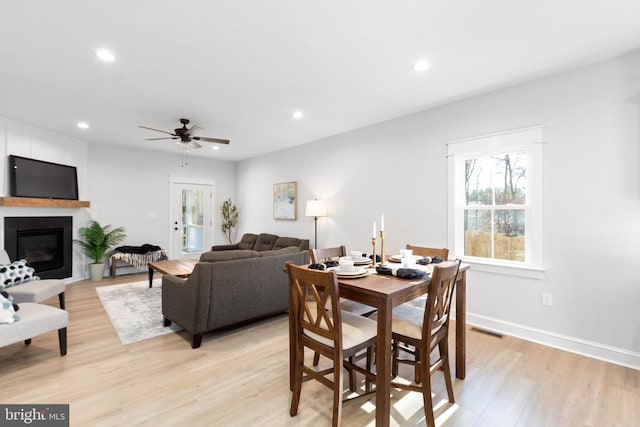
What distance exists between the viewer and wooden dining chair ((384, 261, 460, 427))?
5.54 feet

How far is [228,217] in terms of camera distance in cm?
736

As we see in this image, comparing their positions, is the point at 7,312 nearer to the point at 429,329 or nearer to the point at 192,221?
the point at 429,329

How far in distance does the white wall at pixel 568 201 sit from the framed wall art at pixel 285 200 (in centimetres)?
236

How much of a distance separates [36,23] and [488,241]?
4429mm

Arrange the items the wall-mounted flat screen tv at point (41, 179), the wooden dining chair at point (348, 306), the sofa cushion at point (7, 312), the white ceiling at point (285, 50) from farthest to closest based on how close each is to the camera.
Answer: the wall-mounted flat screen tv at point (41, 179)
the sofa cushion at point (7, 312)
the wooden dining chair at point (348, 306)
the white ceiling at point (285, 50)

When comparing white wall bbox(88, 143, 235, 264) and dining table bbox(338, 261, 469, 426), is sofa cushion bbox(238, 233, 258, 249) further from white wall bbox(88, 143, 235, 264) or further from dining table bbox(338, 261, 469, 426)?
dining table bbox(338, 261, 469, 426)

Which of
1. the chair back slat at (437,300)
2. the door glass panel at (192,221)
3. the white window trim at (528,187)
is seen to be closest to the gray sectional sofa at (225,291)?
the chair back slat at (437,300)

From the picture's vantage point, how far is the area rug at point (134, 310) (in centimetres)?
313

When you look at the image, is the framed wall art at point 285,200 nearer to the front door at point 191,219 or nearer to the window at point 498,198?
the front door at point 191,219

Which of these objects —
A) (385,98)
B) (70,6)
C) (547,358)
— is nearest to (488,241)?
(547,358)

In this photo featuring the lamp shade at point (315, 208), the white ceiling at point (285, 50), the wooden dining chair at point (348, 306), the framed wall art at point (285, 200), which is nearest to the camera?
the white ceiling at point (285, 50)

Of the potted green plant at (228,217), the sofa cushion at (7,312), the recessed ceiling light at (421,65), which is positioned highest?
the recessed ceiling light at (421,65)

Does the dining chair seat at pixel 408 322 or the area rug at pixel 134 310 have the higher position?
the dining chair seat at pixel 408 322

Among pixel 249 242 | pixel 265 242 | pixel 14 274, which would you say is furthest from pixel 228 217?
pixel 14 274
